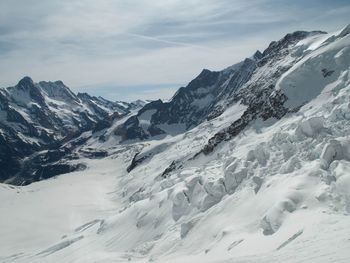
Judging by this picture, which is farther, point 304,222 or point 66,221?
point 66,221

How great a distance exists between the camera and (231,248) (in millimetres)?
29656

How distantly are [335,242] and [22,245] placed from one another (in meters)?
72.2

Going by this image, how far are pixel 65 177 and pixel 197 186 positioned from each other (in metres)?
156

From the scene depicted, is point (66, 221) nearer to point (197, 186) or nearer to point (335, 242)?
point (197, 186)

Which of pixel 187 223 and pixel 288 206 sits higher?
pixel 288 206

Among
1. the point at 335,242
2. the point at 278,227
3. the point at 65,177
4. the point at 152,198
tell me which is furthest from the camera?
the point at 65,177

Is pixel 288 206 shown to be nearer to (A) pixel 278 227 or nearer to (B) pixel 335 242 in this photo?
(A) pixel 278 227

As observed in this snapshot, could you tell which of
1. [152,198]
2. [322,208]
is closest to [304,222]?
[322,208]

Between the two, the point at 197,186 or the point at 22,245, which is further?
the point at 22,245

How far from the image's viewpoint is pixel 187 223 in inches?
1668

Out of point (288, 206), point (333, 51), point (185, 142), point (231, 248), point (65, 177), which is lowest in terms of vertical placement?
point (65, 177)

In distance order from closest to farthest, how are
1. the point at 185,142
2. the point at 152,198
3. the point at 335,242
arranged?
the point at 335,242 < the point at 152,198 < the point at 185,142

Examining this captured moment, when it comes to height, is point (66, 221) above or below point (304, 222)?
below

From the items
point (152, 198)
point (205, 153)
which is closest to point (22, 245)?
point (152, 198)
